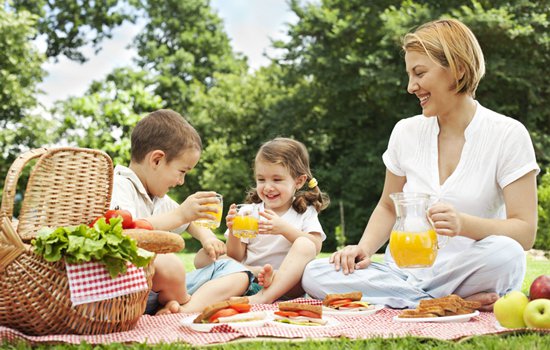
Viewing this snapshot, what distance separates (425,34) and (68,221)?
219 centimetres

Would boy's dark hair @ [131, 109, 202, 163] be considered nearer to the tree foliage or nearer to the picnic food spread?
the picnic food spread

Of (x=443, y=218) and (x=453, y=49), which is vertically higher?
(x=453, y=49)

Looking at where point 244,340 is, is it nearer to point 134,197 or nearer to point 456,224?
point 456,224

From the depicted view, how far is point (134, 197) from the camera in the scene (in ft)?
13.9

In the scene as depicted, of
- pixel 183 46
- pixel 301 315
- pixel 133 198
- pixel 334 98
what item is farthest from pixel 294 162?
pixel 183 46

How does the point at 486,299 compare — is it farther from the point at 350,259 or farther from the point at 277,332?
the point at 277,332

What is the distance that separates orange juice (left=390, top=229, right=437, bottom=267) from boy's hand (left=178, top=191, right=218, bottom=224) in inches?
46.0

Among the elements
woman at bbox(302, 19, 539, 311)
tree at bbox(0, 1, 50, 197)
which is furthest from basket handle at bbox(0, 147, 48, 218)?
tree at bbox(0, 1, 50, 197)

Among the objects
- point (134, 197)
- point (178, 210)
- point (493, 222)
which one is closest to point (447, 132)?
point (493, 222)

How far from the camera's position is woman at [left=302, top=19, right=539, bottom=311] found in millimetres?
3824

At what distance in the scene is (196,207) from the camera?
4.05 meters

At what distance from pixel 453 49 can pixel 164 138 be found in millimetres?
1797

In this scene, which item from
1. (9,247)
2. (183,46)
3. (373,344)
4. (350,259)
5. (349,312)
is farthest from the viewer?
(183,46)

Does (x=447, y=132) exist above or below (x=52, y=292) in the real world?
above
